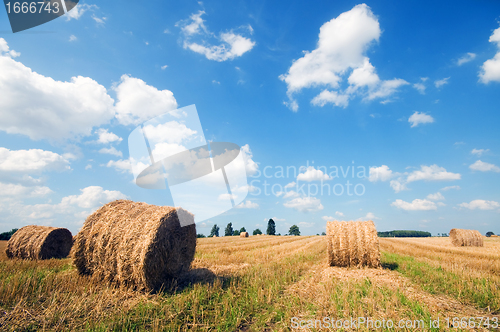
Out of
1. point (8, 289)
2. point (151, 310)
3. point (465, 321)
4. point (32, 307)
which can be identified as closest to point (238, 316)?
point (151, 310)

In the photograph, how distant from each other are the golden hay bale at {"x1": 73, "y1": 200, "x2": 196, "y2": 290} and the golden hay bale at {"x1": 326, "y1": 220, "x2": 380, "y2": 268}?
204 inches

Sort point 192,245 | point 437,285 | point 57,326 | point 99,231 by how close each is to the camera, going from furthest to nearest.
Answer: point 192,245 → point 99,231 → point 437,285 → point 57,326

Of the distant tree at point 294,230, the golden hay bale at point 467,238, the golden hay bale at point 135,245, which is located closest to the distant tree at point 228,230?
the distant tree at point 294,230

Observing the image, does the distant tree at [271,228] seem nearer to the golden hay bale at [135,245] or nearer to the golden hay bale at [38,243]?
the golden hay bale at [38,243]

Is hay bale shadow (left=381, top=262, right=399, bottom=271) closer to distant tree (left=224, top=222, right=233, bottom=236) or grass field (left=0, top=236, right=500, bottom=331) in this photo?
grass field (left=0, top=236, right=500, bottom=331)

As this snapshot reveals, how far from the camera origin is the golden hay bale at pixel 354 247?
8453mm

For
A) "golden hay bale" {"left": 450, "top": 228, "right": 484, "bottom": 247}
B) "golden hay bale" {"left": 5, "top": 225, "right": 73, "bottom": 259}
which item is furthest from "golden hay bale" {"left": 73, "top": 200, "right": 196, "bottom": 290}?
"golden hay bale" {"left": 450, "top": 228, "right": 484, "bottom": 247}

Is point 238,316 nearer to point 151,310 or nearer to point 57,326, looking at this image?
point 151,310

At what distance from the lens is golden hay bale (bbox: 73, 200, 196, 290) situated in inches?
218

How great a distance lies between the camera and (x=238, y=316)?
401cm

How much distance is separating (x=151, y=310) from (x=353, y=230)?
7.46 meters

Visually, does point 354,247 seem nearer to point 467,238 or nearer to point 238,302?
point 238,302

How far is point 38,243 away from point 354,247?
13446 millimetres

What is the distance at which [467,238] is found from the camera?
18.3 meters
